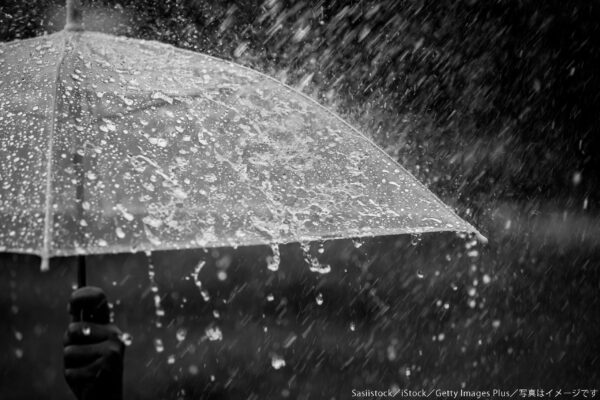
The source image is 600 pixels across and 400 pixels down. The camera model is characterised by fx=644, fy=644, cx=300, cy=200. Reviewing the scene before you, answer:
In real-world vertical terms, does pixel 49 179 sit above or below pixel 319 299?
above

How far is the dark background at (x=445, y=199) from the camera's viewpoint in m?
3.84

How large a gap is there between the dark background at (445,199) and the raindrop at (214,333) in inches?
1.4

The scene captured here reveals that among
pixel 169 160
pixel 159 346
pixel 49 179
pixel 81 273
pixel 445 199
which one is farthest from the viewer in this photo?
pixel 445 199

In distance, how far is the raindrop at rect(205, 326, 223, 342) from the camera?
3.75 m

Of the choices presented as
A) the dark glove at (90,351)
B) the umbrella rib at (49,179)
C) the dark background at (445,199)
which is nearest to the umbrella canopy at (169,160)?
the umbrella rib at (49,179)

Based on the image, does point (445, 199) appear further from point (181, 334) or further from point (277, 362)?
point (181, 334)

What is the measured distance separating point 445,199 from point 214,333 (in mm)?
A: 1617

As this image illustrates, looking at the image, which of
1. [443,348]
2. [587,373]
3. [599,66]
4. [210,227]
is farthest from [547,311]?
[210,227]

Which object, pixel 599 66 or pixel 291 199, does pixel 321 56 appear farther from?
pixel 291 199

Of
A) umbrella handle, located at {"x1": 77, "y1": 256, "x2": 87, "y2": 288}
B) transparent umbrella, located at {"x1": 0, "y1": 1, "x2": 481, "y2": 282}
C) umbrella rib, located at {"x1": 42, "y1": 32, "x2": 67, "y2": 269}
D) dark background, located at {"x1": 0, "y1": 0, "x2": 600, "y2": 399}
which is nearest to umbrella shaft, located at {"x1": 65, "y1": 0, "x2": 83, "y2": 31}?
transparent umbrella, located at {"x1": 0, "y1": 1, "x2": 481, "y2": 282}

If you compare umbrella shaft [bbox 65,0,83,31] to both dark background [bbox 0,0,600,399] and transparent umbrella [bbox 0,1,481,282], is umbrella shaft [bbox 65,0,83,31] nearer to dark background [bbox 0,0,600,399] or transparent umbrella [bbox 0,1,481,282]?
transparent umbrella [bbox 0,1,481,282]

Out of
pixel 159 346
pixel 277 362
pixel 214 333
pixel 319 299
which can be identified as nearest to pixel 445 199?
pixel 319 299

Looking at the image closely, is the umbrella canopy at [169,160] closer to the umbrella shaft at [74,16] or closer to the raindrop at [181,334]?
the umbrella shaft at [74,16]

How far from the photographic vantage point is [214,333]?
3768mm
